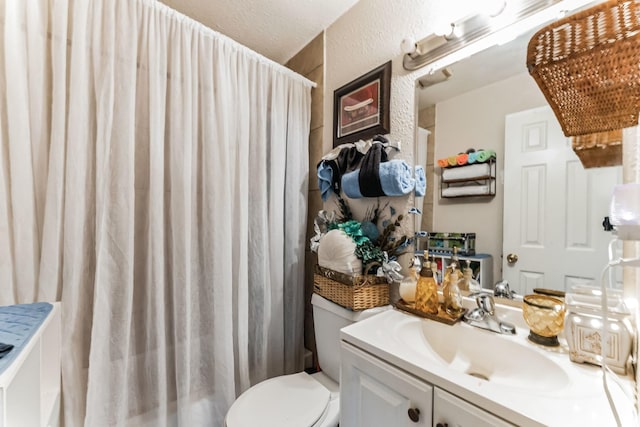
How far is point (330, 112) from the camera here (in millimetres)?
1624

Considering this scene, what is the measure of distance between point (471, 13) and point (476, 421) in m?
1.28

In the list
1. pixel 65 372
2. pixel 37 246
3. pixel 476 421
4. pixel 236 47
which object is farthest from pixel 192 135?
pixel 476 421

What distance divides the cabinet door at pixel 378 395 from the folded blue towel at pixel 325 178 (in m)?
0.86

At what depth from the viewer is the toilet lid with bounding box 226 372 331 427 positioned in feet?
3.11

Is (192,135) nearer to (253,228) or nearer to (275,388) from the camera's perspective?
(253,228)

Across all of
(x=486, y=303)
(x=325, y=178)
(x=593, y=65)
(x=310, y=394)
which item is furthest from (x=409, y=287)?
(x=593, y=65)

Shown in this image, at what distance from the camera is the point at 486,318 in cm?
85

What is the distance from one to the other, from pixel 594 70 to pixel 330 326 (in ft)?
4.05

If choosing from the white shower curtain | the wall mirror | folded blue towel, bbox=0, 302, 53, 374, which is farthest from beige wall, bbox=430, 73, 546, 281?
folded blue towel, bbox=0, 302, 53, 374

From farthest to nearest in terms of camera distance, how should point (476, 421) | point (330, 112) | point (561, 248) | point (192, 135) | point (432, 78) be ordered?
point (330, 112) < point (192, 135) < point (432, 78) < point (561, 248) < point (476, 421)

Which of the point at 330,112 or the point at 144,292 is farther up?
the point at 330,112

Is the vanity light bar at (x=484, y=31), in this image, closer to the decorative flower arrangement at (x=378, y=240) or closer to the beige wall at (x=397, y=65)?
the beige wall at (x=397, y=65)

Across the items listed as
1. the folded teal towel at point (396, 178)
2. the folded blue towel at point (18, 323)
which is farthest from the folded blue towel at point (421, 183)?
the folded blue towel at point (18, 323)

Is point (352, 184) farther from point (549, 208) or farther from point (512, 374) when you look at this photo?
point (512, 374)
